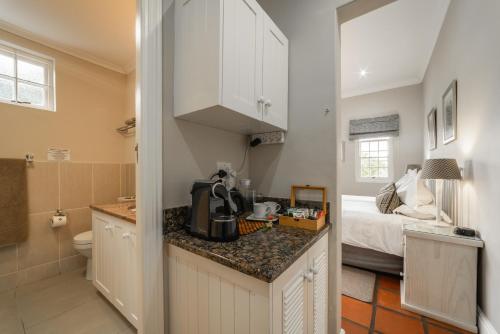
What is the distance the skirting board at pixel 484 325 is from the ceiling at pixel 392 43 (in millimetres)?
2788

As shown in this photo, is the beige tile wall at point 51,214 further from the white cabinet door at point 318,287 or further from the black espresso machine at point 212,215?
the white cabinet door at point 318,287

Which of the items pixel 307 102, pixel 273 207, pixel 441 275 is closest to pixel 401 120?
pixel 441 275

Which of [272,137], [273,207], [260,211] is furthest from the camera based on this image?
[272,137]

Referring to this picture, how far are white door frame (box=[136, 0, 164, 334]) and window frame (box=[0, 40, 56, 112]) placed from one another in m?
2.12

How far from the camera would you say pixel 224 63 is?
0.88 m

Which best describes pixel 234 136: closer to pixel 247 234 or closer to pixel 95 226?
pixel 247 234

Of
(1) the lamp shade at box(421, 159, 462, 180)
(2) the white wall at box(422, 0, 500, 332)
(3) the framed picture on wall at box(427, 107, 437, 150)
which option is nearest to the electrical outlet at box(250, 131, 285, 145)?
(2) the white wall at box(422, 0, 500, 332)

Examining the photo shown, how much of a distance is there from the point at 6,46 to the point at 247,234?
3.04m

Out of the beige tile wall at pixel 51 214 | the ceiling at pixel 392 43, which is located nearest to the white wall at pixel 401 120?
the ceiling at pixel 392 43

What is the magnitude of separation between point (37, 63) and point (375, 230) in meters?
4.03

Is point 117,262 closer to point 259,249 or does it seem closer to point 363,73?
point 259,249

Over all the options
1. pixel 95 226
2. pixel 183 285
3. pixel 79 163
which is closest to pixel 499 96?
pixel 183 285

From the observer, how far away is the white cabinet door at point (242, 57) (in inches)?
35.0

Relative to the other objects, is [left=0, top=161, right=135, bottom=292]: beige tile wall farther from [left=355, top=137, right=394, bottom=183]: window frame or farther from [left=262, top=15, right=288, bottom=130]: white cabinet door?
[left=355, top=137, right=394, bottom=183]: window frame
